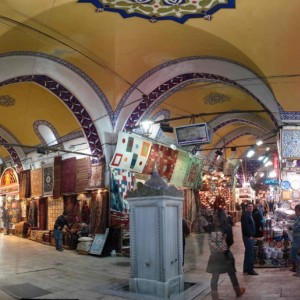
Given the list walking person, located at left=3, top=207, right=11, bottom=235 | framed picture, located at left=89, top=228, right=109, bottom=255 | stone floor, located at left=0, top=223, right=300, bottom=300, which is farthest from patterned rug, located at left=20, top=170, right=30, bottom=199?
framed picture, located at left=89, top=228, right=109, bottom=255

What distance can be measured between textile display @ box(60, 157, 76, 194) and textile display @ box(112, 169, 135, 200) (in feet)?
7.45

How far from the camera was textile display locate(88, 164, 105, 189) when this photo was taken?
10.9m

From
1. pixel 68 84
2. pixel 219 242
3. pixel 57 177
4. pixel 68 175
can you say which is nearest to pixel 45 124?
pixel 57 177

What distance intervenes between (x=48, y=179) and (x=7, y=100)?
3283 millimetres

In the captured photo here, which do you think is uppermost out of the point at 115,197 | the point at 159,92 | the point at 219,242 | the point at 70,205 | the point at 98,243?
the point at 159,92

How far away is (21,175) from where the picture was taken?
1581cm

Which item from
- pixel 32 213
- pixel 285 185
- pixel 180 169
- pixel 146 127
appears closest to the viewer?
pixel 285 185

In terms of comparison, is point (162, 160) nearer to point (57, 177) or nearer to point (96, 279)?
point (57, 177)

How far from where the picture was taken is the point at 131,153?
11.1 meters

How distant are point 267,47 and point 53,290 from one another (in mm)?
6418

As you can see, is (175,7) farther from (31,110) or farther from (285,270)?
(31,110)

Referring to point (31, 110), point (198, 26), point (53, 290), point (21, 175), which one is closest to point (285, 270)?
point (53, 290)

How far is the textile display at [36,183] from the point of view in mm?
14402

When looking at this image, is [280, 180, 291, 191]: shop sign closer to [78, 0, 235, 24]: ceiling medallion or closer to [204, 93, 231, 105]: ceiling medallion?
[204, 93, 231, 105]: ceiling medallion
